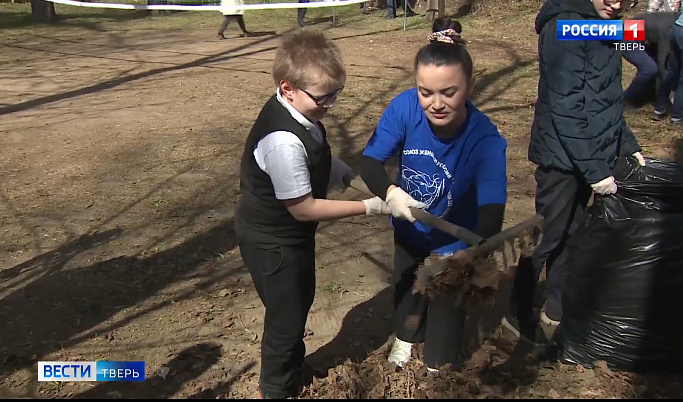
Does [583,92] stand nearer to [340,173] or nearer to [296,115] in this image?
[340,173]

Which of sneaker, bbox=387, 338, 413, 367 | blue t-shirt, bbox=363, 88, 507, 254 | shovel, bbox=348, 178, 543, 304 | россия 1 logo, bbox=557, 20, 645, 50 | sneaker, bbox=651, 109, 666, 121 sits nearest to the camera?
shovel, bbox=348, 178, 543, 304

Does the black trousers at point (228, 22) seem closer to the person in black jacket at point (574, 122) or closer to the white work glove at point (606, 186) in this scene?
the person in black jacket at point (574, 122)

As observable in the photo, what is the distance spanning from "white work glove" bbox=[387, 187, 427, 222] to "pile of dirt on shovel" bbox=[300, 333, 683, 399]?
846 mm

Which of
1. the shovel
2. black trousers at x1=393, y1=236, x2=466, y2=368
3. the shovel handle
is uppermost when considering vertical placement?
the shovel handle

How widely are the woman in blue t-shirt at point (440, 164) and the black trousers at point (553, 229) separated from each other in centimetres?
64

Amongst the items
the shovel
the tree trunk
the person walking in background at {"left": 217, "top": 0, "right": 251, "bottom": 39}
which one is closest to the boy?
the shovel

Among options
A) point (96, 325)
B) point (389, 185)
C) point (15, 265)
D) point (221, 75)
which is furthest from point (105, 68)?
point (389, 185)

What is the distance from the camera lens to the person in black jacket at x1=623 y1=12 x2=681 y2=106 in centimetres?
706

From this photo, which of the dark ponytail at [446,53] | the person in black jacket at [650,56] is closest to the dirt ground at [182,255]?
the person in black jacket at [650,56]

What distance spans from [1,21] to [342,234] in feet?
48.4

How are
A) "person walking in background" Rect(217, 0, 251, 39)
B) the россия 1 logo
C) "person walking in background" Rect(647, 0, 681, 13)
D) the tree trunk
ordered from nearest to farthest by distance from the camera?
→ 1. the россия 1 logo
2. "person walking in background" Rect(647, 0, 681, 13)
3. "person walking in background" Rect(217, 0, 251, 39)
4. the tree trunk

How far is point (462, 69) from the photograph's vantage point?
2.33 meters

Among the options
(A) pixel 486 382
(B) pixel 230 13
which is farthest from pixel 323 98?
(B) pixel 230 13

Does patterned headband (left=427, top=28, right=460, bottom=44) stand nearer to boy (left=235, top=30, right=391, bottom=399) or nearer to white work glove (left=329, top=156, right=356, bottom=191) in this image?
boy (left=235, top=30, right=391, bottom=399)
